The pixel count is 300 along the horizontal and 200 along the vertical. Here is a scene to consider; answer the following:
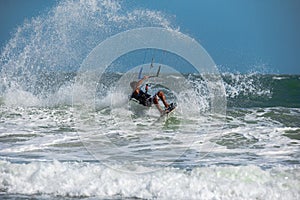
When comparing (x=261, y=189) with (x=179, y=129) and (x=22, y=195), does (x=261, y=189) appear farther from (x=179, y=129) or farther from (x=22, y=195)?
(x=179, y=129)

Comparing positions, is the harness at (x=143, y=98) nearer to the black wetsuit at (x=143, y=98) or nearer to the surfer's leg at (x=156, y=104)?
the black wetsuit at (x=143, y=98)

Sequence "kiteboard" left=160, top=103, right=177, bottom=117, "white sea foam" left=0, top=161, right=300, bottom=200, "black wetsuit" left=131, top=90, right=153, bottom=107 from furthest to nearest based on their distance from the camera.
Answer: "kiteboard" left=160, top=103, right=177, bottom=117
"black wetsuit" left=131, top=90, right=153, bottom=107
"white sea foam" left=0, top=161, right=300, bottom=200

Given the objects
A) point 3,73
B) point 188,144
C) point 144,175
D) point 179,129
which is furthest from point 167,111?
point 3,73

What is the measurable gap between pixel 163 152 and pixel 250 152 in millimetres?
2332

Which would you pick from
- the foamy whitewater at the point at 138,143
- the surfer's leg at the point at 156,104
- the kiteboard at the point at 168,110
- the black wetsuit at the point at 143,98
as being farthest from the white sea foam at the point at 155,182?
the kiteboard at the point at 168,110

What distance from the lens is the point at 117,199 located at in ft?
26.3

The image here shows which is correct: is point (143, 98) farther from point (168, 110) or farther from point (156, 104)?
point (168, 110)

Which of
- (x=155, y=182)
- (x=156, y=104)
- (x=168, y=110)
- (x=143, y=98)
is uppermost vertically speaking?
(x=143, y=98)

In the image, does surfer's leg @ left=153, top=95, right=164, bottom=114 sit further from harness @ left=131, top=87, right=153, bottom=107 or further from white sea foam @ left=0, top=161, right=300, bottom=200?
white sea foam @ left=0, top=161, right=300, bottom=200

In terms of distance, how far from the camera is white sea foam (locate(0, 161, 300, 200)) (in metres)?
8.24

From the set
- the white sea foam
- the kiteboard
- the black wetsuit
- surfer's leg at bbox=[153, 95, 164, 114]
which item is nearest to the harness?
the black wetsuit

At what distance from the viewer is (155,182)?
862 centimetres

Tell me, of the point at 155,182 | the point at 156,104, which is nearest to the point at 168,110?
the point at 156,104

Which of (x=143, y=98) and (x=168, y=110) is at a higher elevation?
(x=143, y=98)
